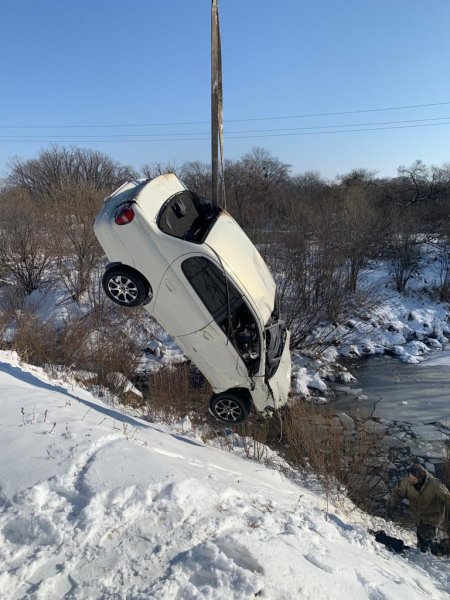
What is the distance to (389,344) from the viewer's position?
56.1 feet

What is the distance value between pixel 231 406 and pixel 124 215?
3.46 metres

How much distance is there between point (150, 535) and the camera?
3.08 metres

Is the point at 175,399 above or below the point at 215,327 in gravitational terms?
below

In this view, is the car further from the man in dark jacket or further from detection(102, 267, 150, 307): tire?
the man in dark jacket

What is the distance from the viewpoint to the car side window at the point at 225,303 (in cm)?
608

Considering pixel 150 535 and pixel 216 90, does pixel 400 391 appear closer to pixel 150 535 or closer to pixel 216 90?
pixel 216 90

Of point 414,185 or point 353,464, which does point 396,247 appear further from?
point 414,185

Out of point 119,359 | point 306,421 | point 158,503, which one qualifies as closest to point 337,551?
point 158,503

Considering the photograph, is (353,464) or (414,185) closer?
(353,464)

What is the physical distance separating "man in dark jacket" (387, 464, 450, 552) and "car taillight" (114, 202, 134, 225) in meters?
5.67

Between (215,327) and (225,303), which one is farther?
(215,327)

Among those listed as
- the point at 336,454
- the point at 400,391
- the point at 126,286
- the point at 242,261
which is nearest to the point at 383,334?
the point at 400,391

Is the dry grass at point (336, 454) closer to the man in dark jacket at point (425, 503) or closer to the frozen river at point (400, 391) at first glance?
the man in dark jacket at point (425, 503)

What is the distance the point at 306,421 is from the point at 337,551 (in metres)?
4.80
